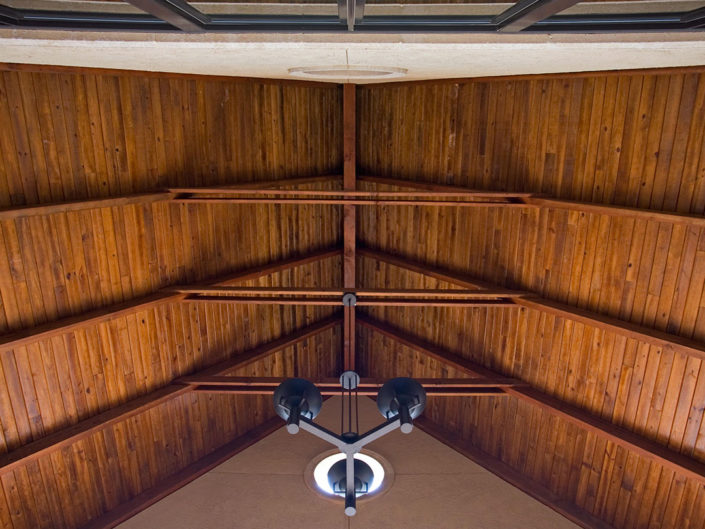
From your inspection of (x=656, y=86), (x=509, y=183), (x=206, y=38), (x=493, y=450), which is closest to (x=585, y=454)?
(x=493, y=450)

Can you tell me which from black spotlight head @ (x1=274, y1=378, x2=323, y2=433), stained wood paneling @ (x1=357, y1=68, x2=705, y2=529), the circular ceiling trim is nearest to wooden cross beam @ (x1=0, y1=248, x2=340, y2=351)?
stained wood paneling @ (x1=357, y1=68, x2=705, y2=529)

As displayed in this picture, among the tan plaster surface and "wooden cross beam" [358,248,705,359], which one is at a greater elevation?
"wooden cross beam" [358,248,705,359]

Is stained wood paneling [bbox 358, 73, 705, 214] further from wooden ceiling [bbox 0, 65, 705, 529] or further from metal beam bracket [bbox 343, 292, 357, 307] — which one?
metal beam bracket [bbox 343, 292, 357, 307]

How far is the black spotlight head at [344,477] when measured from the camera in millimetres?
3584

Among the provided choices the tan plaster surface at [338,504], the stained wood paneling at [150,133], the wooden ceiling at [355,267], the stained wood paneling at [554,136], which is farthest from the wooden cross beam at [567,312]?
the tan plaster surface at [338,504]

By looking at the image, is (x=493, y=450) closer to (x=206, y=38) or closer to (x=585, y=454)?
(x=585, y=454)

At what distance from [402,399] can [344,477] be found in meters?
0.82

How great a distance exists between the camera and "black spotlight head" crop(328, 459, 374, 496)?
11.8ft

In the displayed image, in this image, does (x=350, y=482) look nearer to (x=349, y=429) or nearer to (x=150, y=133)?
(x=349, y=429)

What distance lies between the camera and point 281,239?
7.80 m

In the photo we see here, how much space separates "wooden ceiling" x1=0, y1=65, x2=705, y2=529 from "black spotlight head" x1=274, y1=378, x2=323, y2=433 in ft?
8.19

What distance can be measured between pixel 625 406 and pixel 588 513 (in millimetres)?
1547

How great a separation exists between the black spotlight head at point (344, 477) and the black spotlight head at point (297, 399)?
0.60 metres

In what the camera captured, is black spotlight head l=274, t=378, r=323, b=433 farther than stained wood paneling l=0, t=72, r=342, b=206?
No
